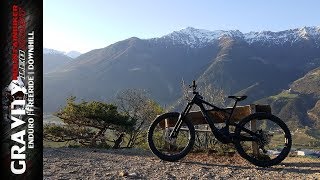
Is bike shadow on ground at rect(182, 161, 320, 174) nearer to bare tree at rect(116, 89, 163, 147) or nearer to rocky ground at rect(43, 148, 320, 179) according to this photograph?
rocky ground at rect(43, 148, 320, 179)

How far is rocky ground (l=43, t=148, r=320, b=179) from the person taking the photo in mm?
6305

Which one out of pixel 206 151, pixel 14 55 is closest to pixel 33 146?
pixel 14 55

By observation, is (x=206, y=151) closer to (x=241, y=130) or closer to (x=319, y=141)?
(x=241, y=130)

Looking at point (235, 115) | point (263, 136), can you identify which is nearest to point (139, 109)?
point (235, 115)

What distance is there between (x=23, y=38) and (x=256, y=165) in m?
5.43

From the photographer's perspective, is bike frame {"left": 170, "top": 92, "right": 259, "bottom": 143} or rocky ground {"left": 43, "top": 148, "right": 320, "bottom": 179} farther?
bike frame {"left": 170, "top": 92, "right": 259, "bottom": 143}

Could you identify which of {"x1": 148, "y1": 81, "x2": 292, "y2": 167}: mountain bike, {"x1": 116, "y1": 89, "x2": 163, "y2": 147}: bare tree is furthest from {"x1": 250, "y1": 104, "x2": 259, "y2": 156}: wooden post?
{"x1": 116, "y1": 89, "x2": 163, "y2": 147}: bare tree

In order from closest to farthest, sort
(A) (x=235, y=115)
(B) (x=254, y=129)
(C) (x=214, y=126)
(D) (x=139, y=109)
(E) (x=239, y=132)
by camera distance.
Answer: (E) (x=239, y=132) → (C) (x=214, y=126) → (B) (x=254, y=129) → (A) (x=235, y=115) → (D) (x=139, y=109)

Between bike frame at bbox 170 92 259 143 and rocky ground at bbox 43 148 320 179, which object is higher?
bike frame at bbox 170 92 259 143

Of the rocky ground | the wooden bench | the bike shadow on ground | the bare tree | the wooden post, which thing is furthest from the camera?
the bare tree

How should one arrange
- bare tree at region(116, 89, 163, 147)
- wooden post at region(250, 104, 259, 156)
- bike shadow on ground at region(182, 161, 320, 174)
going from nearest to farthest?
bike shadow on ground at region(182, 161, 320, 174), wooden post at region(250, 104, 259, 156), bare tree at region(116, 89, 163, 147)

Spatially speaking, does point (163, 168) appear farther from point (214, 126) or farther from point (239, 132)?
point (239, 132)

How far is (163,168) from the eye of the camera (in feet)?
23.1

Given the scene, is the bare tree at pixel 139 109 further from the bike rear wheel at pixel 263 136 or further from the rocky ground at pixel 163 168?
the bike rear wheel at pixel 263 136
